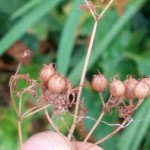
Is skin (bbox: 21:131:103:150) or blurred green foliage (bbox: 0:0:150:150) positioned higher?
blurred green foliage (bbox: 0:0:150:150)

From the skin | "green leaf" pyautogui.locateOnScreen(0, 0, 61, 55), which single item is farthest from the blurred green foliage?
the skin

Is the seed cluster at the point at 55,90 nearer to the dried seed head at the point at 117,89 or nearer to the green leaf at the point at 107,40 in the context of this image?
the dried seed head at the point at 117,89

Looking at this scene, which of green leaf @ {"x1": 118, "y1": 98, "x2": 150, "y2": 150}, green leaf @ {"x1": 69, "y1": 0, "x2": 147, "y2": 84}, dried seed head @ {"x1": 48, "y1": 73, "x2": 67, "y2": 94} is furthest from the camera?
green leaf @ {"x1": 69, "y1": 0, "x2": 147, "y2": 84}

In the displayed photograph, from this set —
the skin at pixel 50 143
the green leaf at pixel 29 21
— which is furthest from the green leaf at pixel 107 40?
the skin at pixel 50 143

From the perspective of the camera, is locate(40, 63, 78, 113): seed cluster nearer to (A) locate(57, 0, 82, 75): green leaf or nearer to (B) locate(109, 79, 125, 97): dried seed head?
(B) locate(109, 79, 125, 97): dried seed head

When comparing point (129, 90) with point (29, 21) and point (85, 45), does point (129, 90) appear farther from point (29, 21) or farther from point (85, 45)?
point (85, 45)

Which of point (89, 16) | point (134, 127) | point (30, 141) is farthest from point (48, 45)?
point (30, 141)
